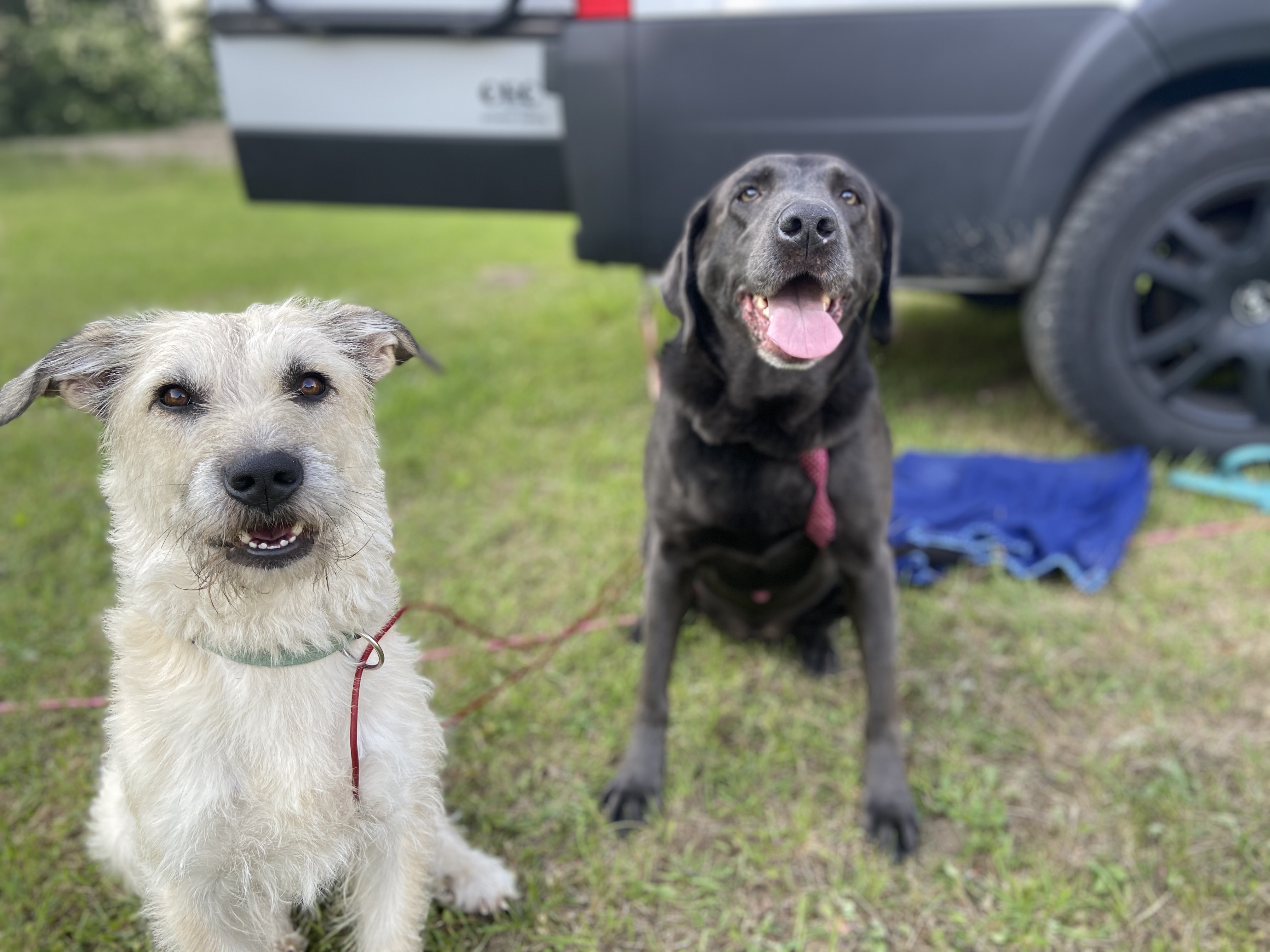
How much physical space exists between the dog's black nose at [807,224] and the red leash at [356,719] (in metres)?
1.43

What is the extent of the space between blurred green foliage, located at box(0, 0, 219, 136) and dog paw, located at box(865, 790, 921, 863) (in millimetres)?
24084

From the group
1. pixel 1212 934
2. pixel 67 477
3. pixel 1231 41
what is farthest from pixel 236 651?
pixel 1231 41

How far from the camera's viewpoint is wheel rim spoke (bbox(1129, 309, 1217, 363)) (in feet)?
13.2

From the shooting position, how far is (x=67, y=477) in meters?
4.33

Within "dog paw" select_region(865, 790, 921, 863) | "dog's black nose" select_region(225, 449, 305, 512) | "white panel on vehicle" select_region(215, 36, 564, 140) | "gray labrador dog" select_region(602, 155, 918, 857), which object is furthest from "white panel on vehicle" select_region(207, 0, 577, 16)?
"dog paw" select_region(865, 790, 921, 863)

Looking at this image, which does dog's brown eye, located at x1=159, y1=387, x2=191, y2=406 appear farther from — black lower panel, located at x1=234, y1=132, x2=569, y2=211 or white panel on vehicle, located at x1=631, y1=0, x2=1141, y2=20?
black lower panel, located at x1=234, y1=132, x2=569, y2=211

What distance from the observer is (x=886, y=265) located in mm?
2748

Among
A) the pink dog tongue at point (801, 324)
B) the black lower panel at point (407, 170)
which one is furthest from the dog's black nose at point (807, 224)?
the black lower panel at point (407, 170)

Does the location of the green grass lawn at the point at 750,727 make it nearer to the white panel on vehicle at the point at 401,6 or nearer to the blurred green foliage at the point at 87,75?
the white panel on vehicle at the point at 401,6

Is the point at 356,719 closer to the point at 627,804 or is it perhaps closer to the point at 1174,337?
the point at 627,804

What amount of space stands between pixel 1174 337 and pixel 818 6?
7.24 feet

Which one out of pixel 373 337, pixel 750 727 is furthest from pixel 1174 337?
pixel 373 337

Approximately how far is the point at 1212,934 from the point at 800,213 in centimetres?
203

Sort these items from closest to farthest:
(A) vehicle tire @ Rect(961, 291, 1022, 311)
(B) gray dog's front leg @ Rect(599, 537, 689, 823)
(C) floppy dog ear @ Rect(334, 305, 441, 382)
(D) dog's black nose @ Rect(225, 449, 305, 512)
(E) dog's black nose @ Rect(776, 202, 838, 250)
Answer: (D) dog's black nose @ Rect(225, 449, 305, 512), (C) floppy dog ear @ Rect(334, 305, 441, 382), (E) dog's black nose @ Rect(776, 202, 838, 250), (B) gray dog's front leg @ Rect(599, 537, 689, 823), (A) vehicle tire @ Rect(961, 291, 1022, 311)
